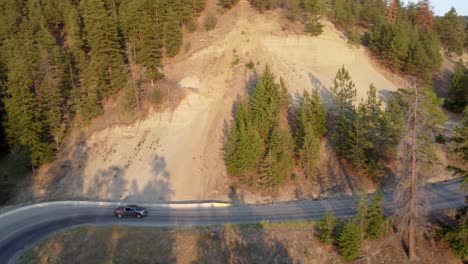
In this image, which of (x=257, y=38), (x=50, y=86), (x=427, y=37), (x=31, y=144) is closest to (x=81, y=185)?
(x=31, y=144)

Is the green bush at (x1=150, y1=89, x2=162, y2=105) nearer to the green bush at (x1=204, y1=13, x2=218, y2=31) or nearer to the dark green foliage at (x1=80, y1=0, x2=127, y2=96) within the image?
the dark green foliage at (x1=80, y1=0, x2=127, y2=96)

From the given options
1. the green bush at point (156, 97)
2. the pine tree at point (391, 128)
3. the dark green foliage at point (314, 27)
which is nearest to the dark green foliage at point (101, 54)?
the green bush at point (156, 97)

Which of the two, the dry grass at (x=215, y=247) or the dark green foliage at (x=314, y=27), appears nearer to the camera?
the dry grass at (x=215, y=247)

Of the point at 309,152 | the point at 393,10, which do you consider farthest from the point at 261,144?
the point at 393,10

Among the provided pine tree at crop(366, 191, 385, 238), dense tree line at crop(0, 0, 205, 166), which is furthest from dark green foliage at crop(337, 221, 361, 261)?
dense tree line at crop(0, 0, 205, 166)

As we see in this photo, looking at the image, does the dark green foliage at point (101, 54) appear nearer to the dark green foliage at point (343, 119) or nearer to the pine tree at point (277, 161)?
the pine tree at point (277, 161)

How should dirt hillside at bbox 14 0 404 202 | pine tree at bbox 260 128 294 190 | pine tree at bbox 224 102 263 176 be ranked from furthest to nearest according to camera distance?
dirt hillside at bbox 14 0 404 202 < pine tree at bbox 224 102 263 176 < pine tree at bbox 260 128 294 190
